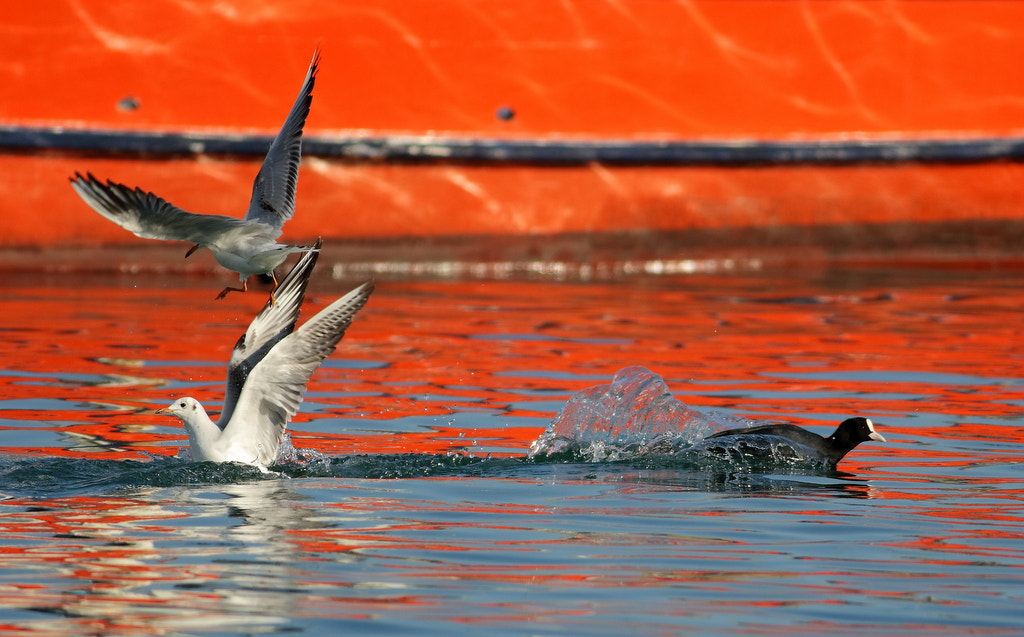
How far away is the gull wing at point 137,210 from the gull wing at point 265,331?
0.78m

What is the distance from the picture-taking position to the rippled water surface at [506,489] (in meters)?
4.88

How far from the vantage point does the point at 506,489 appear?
22.6ft

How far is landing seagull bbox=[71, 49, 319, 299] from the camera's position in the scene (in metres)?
6.37

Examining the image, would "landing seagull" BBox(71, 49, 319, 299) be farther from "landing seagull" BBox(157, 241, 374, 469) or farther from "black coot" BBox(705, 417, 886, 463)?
"black coot" BBox(705, 417, 886, 463)

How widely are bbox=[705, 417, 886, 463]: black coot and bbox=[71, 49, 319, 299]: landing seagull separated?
84.3 inches

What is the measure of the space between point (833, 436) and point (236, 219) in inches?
108

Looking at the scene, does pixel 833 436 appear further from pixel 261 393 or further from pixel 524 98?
pixel 524 98

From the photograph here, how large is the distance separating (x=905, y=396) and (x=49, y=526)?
5.18m

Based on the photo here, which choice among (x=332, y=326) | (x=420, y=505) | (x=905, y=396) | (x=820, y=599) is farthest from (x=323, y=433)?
(x=820, y=599)

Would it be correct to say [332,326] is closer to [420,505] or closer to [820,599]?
[420,505]

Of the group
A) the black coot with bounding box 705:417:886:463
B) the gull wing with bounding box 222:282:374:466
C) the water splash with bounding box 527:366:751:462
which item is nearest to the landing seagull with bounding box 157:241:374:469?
the gull wing with bounding box 222:282:374:466

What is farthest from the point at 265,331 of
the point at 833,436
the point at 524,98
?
the point at 524,98

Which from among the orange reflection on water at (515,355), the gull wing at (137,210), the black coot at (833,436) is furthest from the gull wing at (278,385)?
the black coot at (833,436)

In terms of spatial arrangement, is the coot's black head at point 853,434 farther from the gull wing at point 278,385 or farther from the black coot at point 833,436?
the gull wing at point 278,385
